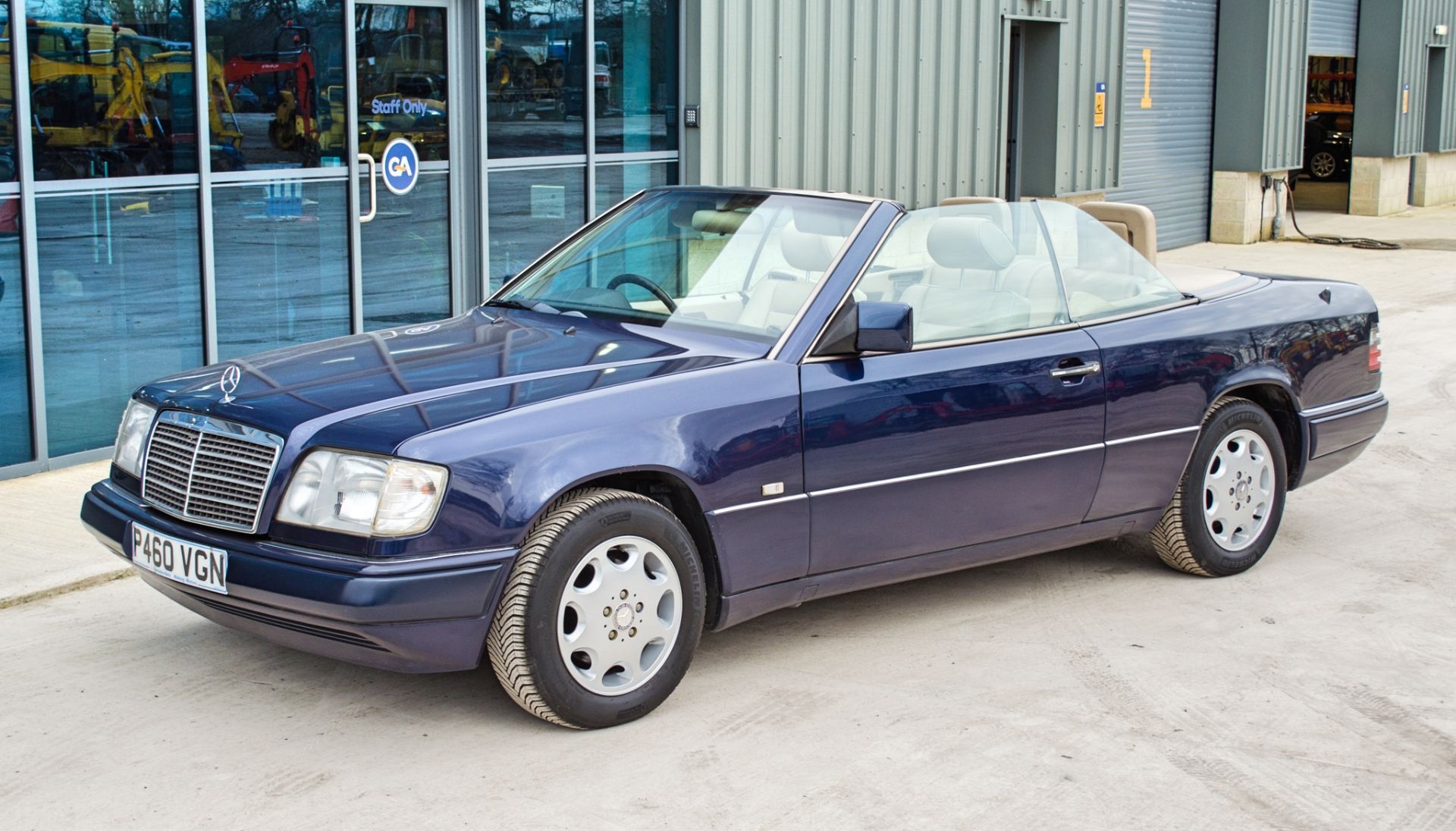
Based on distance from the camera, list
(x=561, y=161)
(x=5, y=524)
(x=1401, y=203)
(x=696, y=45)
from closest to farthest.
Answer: (x=5, y=524) → (x=561, y=161) → (x=696, y=45) → (x=1401, y=203)

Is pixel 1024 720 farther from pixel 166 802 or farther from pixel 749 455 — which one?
pixel 166 802

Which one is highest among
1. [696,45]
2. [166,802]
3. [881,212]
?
[696,45]

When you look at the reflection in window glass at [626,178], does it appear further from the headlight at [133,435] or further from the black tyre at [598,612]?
the black tyre at [598,612]

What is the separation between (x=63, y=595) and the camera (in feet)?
20.2

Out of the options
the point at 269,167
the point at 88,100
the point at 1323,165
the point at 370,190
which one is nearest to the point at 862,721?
the point at 88,100

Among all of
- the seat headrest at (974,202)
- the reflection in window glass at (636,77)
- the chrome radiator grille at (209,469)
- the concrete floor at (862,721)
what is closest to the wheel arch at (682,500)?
the concrete floor at (862,721)

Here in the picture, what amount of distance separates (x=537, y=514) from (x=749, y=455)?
0.76m

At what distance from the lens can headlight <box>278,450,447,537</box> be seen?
4.40 m

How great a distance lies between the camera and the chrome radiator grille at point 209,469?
15.1ft

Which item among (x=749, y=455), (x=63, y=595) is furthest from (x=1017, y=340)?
(x=63, y=595)

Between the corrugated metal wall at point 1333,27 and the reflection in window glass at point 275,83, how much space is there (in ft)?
57.4

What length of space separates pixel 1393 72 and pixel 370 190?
66.4 feet

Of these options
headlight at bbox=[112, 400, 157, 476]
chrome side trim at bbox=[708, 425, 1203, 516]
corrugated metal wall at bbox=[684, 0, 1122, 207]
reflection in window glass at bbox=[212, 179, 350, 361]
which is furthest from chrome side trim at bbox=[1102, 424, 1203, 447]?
corrugated metal wall at bbox=[684, 0, 1122, 207]

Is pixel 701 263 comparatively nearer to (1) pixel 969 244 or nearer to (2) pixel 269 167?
(1) pixel 969 244
